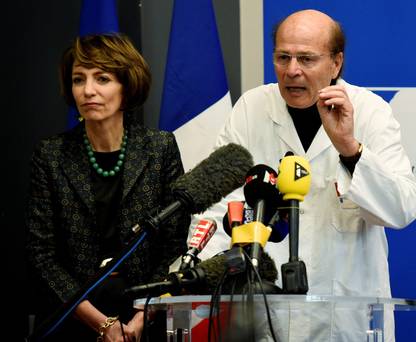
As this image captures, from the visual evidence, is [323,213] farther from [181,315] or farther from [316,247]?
[181,315]

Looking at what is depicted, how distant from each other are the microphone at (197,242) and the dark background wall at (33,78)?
2.42m

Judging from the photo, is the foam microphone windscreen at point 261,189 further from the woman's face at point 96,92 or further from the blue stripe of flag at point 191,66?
the blue stripe of flag at point 191,66

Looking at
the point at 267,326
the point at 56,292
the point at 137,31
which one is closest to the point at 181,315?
the point at 267,326

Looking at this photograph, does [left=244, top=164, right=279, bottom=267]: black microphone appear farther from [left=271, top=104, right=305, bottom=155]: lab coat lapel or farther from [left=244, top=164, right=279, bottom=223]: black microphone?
[left=271, top=104, right=305, bottom=155]: lab coat lapel

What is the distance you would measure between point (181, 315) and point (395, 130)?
4.25 feet

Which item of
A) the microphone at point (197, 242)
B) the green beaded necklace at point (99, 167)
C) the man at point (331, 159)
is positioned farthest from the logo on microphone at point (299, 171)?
the green beaded necklace at point (99, 167)

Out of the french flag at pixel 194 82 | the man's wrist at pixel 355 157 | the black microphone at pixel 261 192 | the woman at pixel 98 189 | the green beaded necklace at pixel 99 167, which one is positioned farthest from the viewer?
the french flag at pixel 194 82

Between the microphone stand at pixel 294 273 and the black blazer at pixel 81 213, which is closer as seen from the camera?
the microphone stand at pixel 294 273

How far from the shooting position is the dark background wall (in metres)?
4.27

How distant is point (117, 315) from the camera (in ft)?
10.2

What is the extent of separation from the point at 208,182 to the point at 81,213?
1375 mm

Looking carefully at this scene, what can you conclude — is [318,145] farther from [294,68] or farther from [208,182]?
[208,182]

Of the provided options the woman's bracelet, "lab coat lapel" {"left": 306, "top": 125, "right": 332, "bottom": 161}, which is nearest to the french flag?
"lab coat lapel" {"left": 306, "top": 125, "right": 332, "bottom": 161}

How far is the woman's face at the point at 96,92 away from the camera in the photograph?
3299mm
